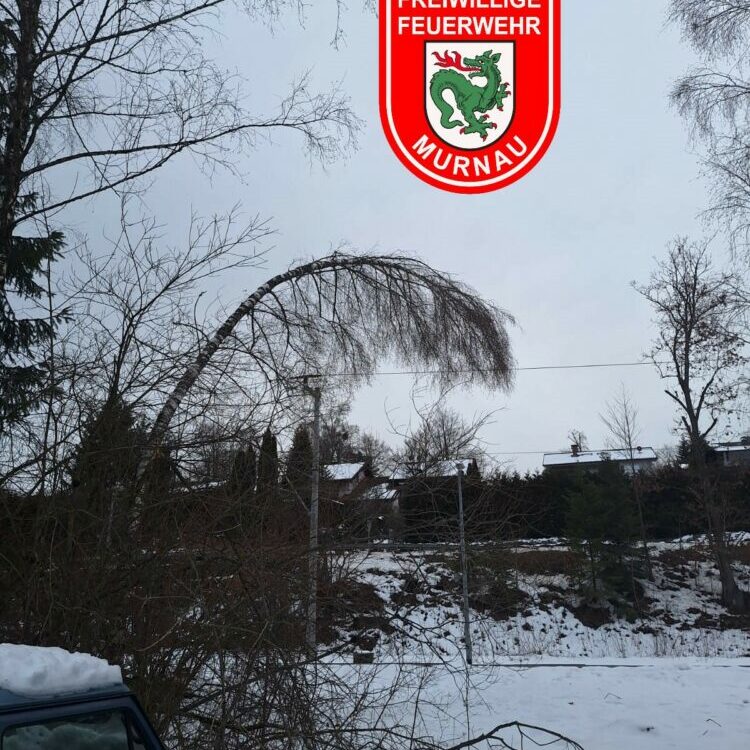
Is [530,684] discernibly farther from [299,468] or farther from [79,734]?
[79,734]

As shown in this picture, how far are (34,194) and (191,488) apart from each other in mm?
2668

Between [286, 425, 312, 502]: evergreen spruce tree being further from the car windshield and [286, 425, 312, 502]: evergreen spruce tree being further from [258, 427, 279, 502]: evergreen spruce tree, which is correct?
the car windshield

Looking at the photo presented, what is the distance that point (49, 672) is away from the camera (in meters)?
2.09

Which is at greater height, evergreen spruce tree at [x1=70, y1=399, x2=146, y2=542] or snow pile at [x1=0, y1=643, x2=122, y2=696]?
evergreen spruce tree at [x1=70, y1=399, x2=146, y2=542]

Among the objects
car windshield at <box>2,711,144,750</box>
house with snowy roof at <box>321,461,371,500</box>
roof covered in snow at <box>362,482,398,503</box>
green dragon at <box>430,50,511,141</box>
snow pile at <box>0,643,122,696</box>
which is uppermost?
green dragon at <box>430,50,511,141</box>

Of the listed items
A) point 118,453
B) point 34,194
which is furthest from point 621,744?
point 34,194

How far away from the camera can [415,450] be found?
19.2ft

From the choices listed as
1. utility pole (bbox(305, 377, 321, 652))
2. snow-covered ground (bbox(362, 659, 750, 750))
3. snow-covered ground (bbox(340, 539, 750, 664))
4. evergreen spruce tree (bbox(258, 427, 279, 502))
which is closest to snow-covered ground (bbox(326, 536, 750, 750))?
snow-covered ground (bbox(362, 659, 750, 750))

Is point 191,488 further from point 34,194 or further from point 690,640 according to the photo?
point 690,640

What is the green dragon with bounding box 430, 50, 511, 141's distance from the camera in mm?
5898

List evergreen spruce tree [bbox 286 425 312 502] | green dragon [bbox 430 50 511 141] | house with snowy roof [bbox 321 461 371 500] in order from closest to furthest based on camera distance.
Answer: evergreen spruce tree [bbox 286 425 312 502] → house with snowy roof [bbox 321 461 371 500] → green dragon [bbox 430 50 511 141]

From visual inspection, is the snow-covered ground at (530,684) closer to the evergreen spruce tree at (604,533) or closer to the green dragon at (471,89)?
the green dragon at (471,89)

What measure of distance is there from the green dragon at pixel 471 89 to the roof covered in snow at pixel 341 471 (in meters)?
2.69

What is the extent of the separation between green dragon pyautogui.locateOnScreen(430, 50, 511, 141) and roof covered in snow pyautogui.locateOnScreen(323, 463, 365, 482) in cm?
269
